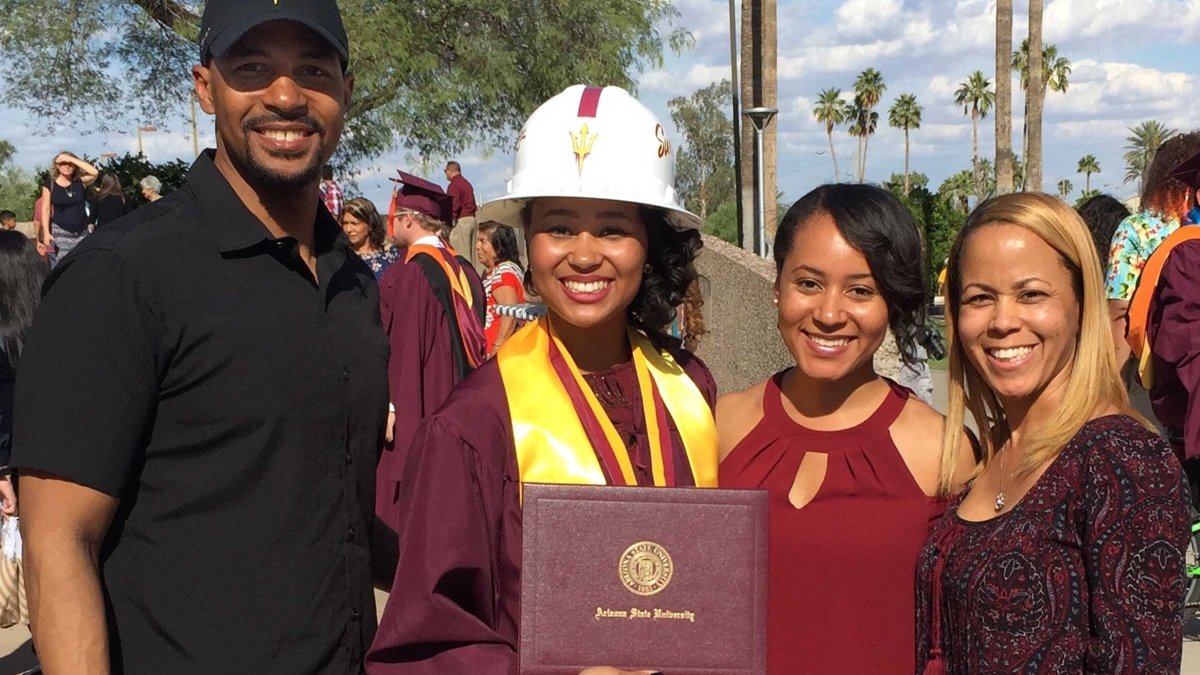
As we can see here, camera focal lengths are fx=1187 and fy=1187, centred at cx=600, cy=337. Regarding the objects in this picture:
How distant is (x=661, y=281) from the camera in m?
3.01

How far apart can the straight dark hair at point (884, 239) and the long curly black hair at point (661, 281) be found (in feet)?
0.88

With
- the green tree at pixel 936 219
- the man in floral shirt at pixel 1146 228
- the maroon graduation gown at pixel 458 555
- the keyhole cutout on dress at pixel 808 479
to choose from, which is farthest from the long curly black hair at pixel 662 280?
the green tree at pixel 936 219

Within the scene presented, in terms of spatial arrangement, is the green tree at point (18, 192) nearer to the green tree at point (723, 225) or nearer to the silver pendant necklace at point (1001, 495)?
the green tree at point (723, 225)

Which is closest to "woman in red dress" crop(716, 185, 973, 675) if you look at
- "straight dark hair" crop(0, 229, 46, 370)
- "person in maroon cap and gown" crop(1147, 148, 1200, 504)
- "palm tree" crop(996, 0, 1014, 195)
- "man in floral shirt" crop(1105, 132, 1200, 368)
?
"person in maroon cap and gown" crop(1147, 148, 1200, 504)

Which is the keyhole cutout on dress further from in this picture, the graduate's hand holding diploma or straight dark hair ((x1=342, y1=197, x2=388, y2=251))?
straight dark hair ((x1=342, y1=197, x2=388, y2=251))

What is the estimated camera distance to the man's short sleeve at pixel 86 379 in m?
2.21

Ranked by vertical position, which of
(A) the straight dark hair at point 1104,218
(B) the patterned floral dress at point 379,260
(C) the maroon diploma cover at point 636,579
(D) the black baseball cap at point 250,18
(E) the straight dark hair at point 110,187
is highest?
(E) the straight dark hair at point 110,187

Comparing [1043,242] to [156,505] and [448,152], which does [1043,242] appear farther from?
[448,152]

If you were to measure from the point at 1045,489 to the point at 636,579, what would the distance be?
0.92m

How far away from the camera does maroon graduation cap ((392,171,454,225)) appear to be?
768 centimetres

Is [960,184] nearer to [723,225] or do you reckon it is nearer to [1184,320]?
[723,225]

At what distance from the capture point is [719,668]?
7.61ft

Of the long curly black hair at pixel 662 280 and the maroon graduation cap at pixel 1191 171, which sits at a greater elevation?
the maroon graduation cap at pixel 1191 171

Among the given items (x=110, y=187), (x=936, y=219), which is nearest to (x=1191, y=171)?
(x=110, y=187)
